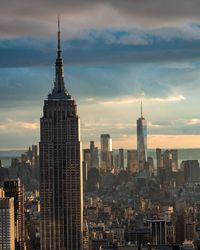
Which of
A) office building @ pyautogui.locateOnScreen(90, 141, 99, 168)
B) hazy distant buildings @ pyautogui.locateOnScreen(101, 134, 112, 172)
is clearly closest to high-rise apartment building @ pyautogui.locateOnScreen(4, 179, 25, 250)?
office building @ pyautogui.locateOnScreen(90, 141, 99, 168)

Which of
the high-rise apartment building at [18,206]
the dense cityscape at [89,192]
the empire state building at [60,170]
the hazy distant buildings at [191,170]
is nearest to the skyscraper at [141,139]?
the dense cityscape at [89,192]

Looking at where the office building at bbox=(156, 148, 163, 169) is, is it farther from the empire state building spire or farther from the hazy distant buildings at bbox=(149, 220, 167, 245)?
the empire state building spire

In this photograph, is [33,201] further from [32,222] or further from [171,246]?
[171,246]

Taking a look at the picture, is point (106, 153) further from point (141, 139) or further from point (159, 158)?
point (141, 139)

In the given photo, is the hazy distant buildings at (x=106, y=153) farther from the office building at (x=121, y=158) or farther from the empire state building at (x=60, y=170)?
the empire state building at (x=60, y=170)

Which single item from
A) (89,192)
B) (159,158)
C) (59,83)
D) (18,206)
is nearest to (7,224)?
(18,206)

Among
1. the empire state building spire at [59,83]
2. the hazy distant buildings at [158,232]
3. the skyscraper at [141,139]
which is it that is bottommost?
the hazy distant buildings at [158,232]
